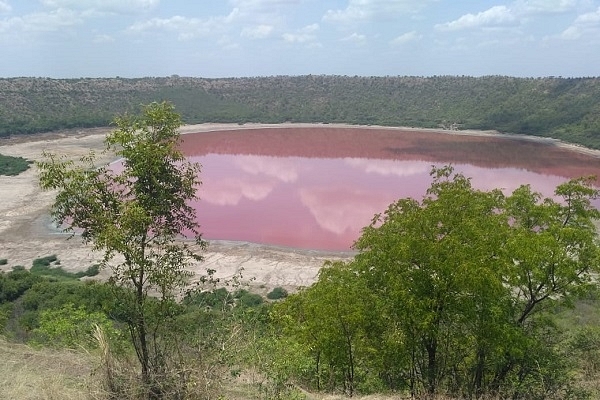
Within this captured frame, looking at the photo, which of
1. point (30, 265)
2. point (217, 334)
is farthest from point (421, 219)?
point (30, 265)

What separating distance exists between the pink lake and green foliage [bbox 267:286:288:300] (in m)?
7.62

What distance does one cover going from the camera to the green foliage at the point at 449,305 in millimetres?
9797

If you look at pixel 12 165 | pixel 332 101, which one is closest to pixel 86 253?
pixel 12 165

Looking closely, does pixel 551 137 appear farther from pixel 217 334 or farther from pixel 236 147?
pixel 217 334

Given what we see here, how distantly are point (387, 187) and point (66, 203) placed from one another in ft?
150

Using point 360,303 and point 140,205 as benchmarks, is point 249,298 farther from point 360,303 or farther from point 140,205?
point 140,205

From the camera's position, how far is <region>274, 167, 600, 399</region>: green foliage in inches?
386

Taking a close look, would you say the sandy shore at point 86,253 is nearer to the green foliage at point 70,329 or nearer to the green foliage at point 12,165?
the green foliage at point 70,329

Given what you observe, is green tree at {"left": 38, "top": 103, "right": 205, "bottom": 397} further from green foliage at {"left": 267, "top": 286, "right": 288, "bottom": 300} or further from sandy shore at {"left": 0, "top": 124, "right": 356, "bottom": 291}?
green foliage at {"left": 267, "top": 286, "right": 288, "bottom": 300}

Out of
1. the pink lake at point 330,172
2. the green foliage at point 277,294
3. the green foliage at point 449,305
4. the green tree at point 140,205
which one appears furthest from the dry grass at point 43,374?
the pink lake at point 330,172

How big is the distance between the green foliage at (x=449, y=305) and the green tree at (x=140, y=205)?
443 centimetres

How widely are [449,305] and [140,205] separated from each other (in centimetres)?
601

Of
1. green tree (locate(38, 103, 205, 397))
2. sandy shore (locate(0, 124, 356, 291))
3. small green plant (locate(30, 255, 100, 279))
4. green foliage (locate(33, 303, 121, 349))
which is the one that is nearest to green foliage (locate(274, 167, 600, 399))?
green tree (locate(38, 103, 205, 397))

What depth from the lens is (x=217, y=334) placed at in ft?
27.6
